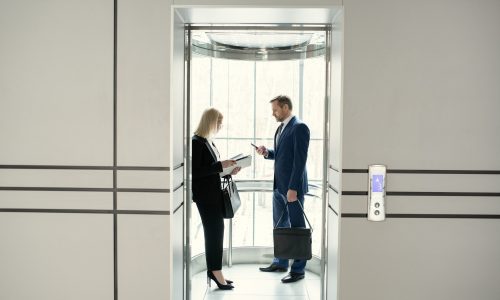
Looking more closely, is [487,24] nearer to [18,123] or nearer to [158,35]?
[158,35]

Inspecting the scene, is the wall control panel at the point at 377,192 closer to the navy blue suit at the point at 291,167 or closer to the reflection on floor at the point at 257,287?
the navy blue suit at the point at 291,167

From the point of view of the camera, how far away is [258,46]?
17.5 ft

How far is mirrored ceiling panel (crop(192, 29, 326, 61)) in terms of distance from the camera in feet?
16.3

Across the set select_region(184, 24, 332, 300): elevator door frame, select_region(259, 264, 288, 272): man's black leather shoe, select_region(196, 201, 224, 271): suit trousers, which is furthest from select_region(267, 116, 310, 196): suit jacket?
select_region(259, 264, 288, 272): man's black leather shoe

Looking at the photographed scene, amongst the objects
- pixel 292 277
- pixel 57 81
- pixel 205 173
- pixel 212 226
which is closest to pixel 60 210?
pixel 57 81

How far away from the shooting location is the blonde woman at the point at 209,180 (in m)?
4.37

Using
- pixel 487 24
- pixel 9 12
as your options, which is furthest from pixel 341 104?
pixel 9 12

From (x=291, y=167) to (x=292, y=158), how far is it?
85mm

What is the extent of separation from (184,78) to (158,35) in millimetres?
442

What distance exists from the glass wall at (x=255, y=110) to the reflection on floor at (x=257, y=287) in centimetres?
42

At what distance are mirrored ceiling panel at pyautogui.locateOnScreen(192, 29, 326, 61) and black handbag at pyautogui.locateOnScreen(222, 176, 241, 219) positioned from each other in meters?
1.38

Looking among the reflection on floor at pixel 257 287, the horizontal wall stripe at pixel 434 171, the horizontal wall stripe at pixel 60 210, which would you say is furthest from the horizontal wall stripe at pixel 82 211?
the horizontal wall stripe at pixel 434 171

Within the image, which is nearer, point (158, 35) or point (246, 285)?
point (158, 35)

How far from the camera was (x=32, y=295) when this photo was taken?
3711 millimetres
